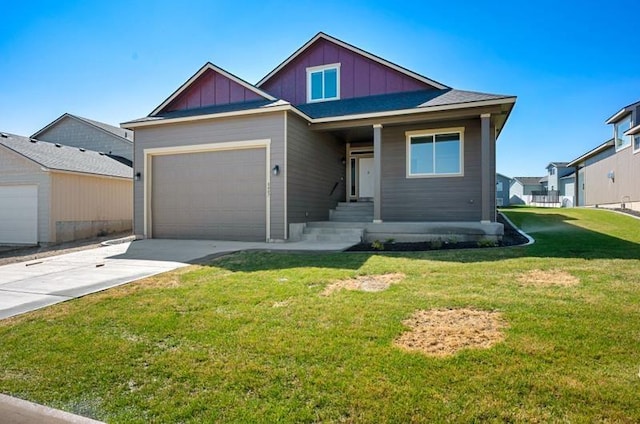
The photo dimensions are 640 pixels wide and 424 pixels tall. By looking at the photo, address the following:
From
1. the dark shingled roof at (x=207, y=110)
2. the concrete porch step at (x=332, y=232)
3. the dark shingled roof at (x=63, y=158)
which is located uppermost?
the dark shingled roof at (x=207, y=110)

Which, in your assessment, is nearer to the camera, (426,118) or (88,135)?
(426,118)

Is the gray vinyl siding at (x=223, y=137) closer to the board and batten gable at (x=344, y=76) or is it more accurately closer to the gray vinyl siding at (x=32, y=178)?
the gray vinyl siding at (x=32, y=178)

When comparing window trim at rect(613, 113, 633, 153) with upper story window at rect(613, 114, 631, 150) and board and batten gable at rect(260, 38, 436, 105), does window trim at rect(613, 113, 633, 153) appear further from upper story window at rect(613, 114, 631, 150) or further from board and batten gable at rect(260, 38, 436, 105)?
board and batten gable at rect(260, 38, 436, 105)

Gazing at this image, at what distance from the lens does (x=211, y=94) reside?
1327 centimetres

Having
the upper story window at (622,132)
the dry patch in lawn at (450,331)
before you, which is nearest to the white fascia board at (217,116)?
the dry patch in lawn at (450,331)

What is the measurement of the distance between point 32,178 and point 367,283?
1375 cm

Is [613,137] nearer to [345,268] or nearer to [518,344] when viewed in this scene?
[345,268]

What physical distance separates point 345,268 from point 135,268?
3950 millimetres

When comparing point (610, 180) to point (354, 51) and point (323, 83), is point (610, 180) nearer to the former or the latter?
point (354, 51)

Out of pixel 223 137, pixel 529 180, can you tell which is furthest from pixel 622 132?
pixel 529 180

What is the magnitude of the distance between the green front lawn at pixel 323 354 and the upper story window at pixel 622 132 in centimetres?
1814

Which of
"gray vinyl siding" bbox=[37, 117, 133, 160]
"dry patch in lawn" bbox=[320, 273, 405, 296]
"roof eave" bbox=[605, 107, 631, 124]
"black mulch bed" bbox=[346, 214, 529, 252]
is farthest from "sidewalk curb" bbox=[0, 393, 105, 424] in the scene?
"roof eave" bbox=[605, 107, 631, 124]

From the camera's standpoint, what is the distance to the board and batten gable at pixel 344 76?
43.1ft

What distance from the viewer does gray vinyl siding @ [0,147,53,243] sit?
503 inches
